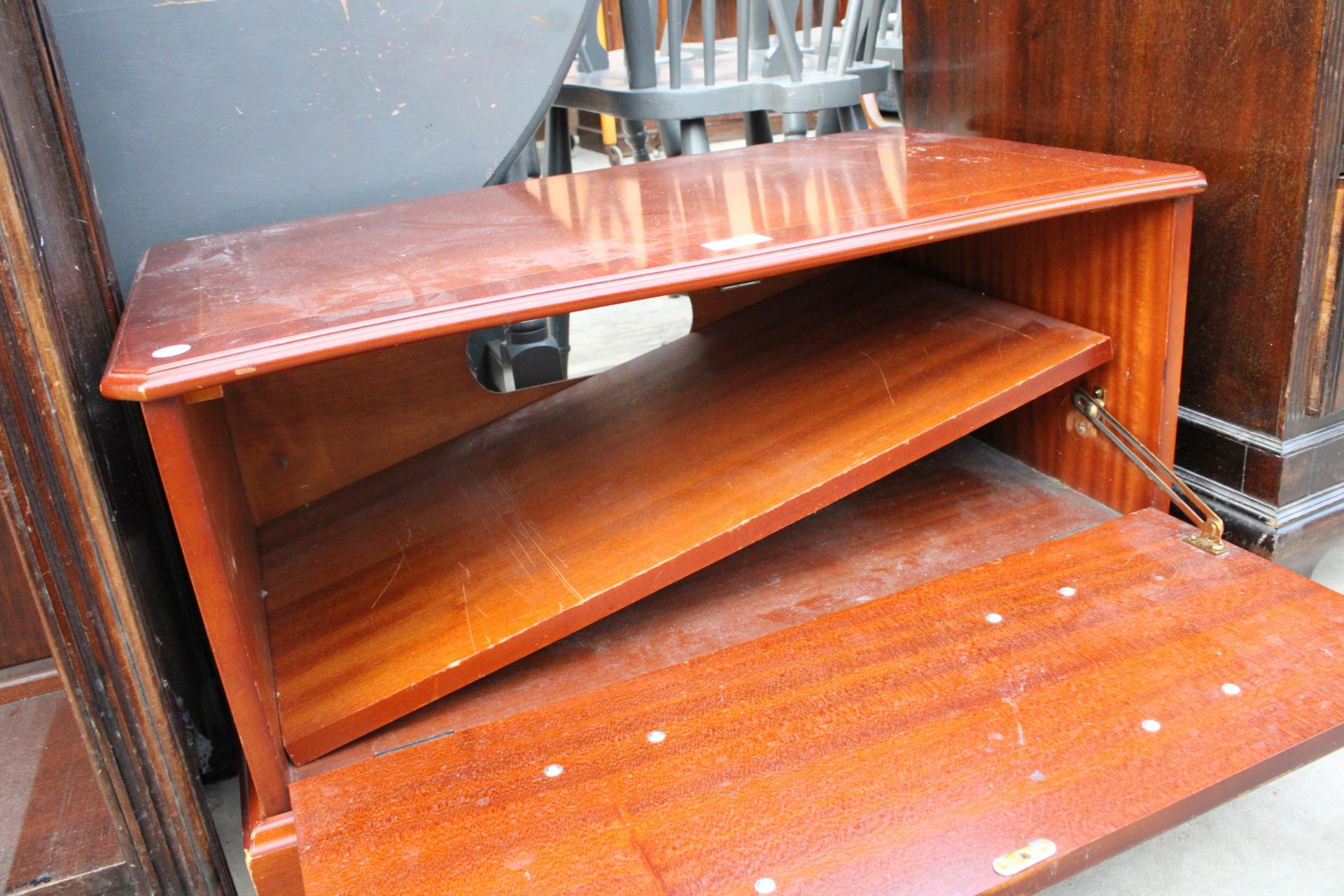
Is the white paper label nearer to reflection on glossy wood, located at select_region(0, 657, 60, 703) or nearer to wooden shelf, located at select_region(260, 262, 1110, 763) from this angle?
wooden shelf, located at select_region(260, 262, 1110, 763)

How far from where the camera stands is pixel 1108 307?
37.8 inches

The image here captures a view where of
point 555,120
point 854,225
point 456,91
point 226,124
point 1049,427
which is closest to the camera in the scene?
point 854,225

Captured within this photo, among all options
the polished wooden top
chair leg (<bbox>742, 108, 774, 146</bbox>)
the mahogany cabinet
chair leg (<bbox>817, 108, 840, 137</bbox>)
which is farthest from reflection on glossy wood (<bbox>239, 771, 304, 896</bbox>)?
chair leg (<bbox>817, 108, 840, 137</bbox>)

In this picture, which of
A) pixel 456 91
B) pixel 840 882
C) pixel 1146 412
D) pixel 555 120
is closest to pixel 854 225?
pixel 1146 412

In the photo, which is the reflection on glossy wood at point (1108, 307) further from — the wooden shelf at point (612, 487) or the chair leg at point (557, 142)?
the chair leg at point (557, 142)

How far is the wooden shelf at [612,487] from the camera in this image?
797 millimetres

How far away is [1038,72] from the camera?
1.12 metres

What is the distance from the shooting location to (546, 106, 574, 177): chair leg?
7.11 ft

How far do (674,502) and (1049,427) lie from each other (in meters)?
0.46

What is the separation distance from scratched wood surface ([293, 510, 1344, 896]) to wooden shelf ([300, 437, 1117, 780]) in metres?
0.07

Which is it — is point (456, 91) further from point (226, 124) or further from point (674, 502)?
point (674, 502)

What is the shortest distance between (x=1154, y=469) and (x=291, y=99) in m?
1.08

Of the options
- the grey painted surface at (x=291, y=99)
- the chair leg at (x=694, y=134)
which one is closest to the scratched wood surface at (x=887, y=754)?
the grey painted surface at (x=291, y=99)

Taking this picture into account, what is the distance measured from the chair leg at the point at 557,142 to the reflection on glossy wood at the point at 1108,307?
49.4 inches
